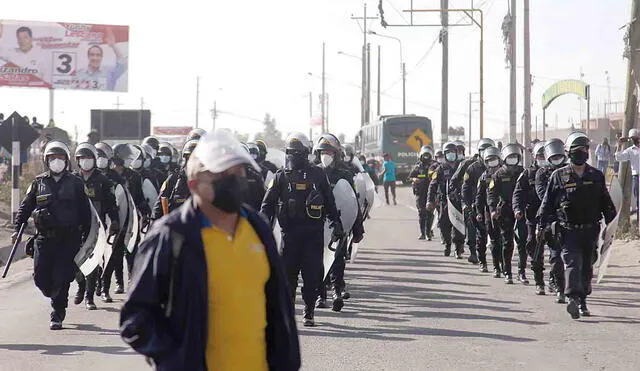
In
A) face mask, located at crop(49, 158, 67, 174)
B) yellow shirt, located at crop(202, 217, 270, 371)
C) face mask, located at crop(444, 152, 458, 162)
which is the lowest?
yellow shirt, located at crop(202, 217, 270, 371)

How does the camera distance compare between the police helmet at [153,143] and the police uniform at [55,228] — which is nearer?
the police uniform at [55,228]

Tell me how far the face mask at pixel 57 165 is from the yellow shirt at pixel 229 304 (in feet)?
23.2

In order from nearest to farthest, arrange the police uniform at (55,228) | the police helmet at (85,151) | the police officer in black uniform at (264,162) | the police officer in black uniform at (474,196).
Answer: the police uniform at (55,228) < the police helmet at (85,151) < the police officer in black uniform at (264,162) < the police officer in black uniform at (474,196)

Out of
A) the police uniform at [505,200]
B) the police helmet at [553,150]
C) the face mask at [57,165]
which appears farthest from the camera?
the police uniform at [505,200]

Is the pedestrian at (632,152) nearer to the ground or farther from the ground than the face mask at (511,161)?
farther from the ground

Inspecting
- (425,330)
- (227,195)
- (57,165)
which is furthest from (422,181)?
(227,195)

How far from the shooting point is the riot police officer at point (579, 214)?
1217cm

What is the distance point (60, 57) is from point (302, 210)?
144ft

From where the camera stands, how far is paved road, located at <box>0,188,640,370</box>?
378 inches

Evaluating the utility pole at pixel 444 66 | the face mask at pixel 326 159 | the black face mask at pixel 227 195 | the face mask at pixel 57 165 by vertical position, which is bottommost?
the black face mask at pixel 227 195

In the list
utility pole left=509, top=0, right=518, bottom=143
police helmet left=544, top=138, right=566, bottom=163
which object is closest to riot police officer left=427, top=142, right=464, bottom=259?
police helmet left=544, top=138, right=566, bottom=163

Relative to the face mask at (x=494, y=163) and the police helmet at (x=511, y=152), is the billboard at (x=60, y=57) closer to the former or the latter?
the face mask at (x=494, y=163)

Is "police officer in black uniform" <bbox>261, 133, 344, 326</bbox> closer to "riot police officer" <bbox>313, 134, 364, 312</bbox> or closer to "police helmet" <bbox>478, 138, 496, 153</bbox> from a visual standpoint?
"riot police officer" <bbox>313, 134, 364, 312</bbox>

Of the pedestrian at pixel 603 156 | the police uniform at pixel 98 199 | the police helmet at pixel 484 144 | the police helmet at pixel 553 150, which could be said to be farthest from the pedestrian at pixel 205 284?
the pedestrian at pixel 603 156
